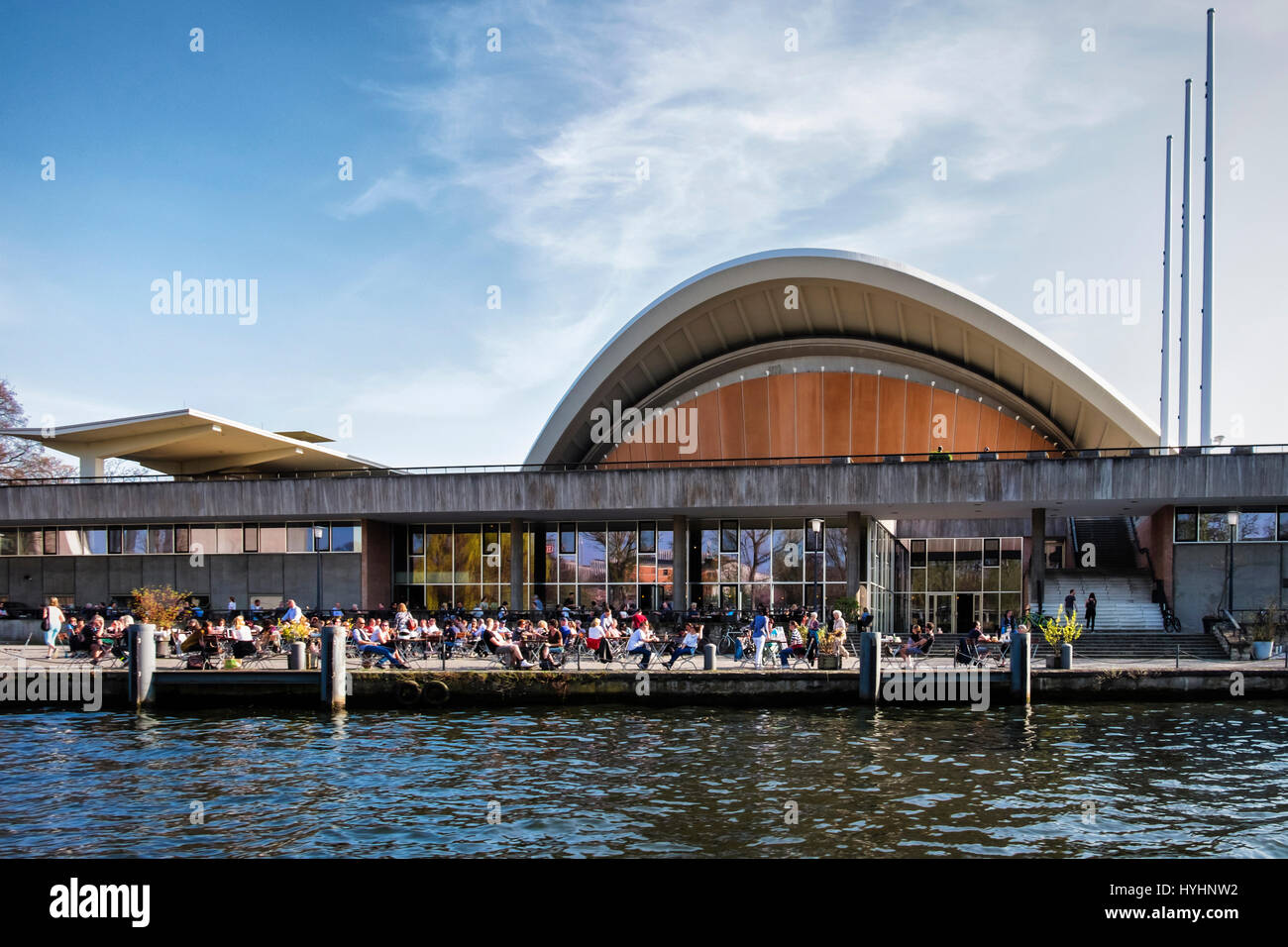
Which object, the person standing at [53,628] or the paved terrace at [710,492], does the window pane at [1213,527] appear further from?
the person standing at [53,628]

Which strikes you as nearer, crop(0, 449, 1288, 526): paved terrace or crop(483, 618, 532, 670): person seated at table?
crop(483, 618, 532, 670): person seated at table

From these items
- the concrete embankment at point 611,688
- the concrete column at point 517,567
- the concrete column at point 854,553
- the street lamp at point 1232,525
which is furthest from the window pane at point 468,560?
the street lamp at point 1232,525

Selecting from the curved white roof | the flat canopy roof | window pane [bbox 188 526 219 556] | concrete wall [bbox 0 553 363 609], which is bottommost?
concrete wall [bbox 0 553 363 609]

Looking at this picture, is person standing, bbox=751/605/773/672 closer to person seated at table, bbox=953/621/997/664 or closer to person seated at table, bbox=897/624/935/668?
person seated at table, bbox=897/624/935/668

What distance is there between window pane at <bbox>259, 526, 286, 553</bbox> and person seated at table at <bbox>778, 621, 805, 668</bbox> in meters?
21.1

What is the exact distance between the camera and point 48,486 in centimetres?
3703

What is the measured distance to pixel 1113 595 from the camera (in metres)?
34.1

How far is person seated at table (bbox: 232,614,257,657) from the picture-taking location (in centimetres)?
2288

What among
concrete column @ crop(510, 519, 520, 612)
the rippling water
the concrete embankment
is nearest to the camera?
the rippling water

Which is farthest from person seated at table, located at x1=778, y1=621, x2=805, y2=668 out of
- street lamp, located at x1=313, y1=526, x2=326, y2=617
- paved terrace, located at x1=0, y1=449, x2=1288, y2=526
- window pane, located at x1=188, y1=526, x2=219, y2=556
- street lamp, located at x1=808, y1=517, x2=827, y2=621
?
window pane, located at x1=188, y1=526, x2=219, y2=556

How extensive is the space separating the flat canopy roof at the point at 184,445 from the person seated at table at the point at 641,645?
1980 cm

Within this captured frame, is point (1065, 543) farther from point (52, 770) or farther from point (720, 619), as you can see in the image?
point (52, 770)
